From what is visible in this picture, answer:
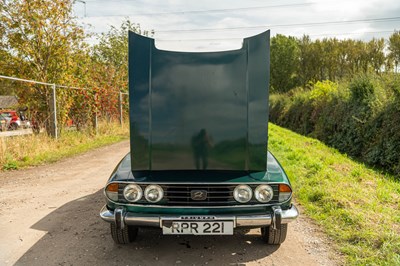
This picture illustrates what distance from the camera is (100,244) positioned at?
3.70 m

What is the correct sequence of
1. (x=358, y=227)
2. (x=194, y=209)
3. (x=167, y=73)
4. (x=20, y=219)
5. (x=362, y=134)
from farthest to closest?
1. (x=362, y=134)
2. (x=20, y=219)
3. (x=358, y=227)
4. (x=167, y=73)
5. (x=194, y=209)

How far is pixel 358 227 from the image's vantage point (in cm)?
402

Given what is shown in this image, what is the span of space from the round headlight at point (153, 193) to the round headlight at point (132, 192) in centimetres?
8

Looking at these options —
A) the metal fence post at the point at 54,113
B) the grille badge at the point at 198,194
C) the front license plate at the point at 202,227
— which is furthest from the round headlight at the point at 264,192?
the metal fence post at the point at 54,113

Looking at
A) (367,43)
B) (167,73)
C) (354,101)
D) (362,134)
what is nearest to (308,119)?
(354,101)

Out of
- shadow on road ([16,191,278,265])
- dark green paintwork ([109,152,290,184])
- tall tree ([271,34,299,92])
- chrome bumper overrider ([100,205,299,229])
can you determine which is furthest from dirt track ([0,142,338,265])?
tall tree ([271,34,299,92])

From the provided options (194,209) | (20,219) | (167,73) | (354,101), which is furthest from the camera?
(354,101)

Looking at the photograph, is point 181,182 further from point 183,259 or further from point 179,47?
point 179,47

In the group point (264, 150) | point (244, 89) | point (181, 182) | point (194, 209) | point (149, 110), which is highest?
point (244, 89)

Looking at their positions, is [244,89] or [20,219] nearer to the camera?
[244,89]

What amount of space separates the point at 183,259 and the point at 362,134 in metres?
9.46

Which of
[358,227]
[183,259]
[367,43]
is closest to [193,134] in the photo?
[183,259]

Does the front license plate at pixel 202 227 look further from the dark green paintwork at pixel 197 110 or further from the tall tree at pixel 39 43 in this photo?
the tall tree at pixel 39 43

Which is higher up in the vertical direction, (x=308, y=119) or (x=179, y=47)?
(x=179, y=47)
